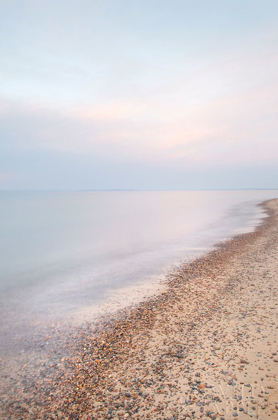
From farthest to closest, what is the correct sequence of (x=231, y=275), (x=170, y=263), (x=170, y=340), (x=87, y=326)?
(x=170, y=263) → (x=231, y=275) → (x=87, y=326) → (x=170, y=340)

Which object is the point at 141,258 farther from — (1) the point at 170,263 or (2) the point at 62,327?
(2) the point at 62,327

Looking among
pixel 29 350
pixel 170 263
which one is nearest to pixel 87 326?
pixel 29 350

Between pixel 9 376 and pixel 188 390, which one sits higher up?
pixel 188 390

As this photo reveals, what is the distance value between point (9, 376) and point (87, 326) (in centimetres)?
306

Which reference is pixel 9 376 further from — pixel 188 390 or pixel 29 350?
pixel 188 390

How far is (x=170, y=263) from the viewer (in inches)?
735

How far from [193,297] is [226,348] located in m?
4.15

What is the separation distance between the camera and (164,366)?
6773 millimetres

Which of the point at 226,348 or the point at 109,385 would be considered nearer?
the point at 109,385

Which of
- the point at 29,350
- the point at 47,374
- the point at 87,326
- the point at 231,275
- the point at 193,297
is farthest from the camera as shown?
the point at 231,275

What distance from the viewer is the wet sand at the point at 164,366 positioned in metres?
5.50

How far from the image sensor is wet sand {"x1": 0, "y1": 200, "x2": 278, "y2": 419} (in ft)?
18.0

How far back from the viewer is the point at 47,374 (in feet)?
23.5

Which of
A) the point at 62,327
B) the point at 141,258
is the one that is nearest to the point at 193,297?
the point at 62,327
